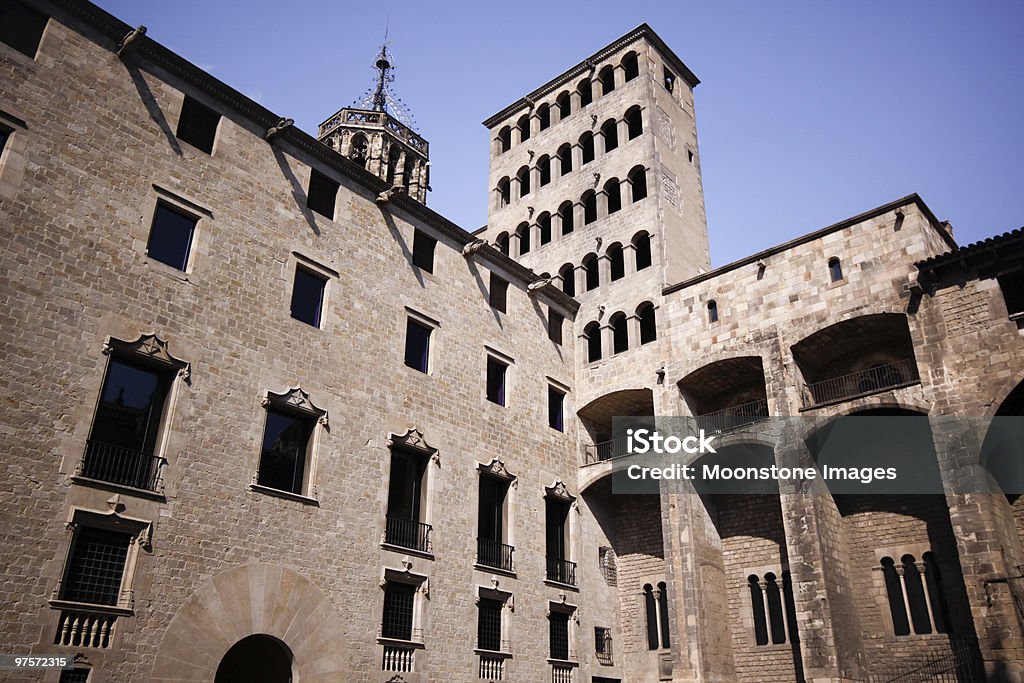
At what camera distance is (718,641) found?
23.8 m

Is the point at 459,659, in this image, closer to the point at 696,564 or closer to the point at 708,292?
the point at 696,564

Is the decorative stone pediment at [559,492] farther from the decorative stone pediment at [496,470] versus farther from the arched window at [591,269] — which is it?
the arched window at [591,269]

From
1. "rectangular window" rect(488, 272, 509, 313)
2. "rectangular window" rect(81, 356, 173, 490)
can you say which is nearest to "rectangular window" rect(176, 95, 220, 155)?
"rectangular window" rect(81, 356, 173, 490)

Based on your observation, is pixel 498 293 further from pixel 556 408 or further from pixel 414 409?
pixel 414 409

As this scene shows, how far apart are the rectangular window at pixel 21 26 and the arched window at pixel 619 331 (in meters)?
19.3

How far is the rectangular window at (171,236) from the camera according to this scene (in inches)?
690

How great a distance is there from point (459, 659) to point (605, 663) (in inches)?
270

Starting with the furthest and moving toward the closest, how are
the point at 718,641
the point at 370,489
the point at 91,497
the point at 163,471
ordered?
the point at 718,641
the point at 370,489
the point at 163,471
the point at 91,497

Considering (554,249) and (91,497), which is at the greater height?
(554,249)

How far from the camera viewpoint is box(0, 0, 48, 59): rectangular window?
1611 cm

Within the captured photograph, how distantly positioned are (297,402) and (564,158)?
20147mm

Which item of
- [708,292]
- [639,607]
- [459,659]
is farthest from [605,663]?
[708,292]

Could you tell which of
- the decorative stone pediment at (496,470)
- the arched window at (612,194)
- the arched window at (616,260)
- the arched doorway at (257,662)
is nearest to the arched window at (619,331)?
the arched window at (616,260)

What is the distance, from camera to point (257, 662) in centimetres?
1794
